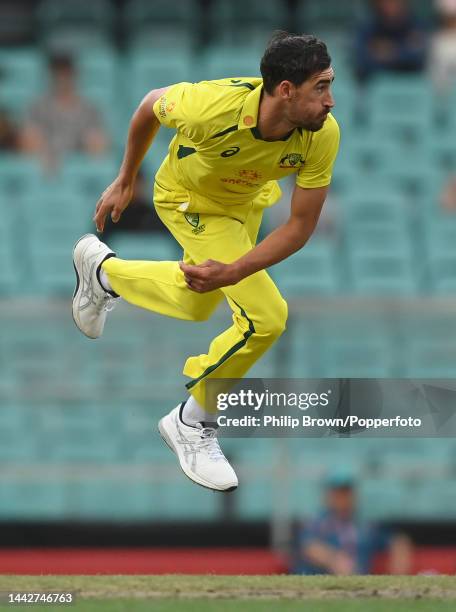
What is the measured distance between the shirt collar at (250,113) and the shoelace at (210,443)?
4.48ft

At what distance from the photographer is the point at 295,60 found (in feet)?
17.4

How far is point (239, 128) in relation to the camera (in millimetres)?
5422

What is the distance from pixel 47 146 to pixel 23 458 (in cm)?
303

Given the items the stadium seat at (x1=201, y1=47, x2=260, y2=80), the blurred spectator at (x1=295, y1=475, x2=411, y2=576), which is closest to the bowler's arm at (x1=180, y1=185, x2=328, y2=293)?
the blurred spectator at (x1=295, y1=475, x2=411, y2=576)

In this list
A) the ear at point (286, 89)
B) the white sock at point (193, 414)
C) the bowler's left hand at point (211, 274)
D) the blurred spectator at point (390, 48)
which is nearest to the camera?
the ear at point (286, 89)

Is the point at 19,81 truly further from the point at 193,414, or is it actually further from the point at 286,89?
the point at 286,89

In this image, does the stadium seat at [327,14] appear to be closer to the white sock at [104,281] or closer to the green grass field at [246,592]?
the white sock at [104,281]

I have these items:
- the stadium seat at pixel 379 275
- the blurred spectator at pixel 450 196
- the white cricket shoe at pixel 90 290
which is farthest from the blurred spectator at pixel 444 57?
the white cricket shoe at pixel 90 290

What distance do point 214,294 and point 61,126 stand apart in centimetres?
473

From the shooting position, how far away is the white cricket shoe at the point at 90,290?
6.26m

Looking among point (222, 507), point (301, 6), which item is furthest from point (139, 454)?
point (301, 6)

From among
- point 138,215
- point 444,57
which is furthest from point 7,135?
point 444,57

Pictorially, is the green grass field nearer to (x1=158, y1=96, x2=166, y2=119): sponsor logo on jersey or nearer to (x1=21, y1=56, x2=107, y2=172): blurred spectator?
(x1=158, y1=96, x2=166, y2=119): sponsor logo on jersey

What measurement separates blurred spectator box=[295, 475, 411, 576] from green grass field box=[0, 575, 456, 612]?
5.45ft
